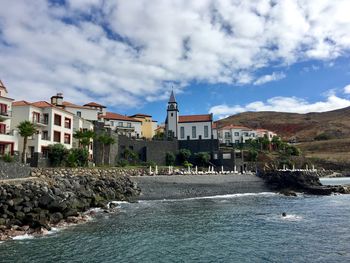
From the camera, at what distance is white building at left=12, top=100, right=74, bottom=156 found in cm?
4837

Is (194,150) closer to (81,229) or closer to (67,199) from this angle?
(67,199)

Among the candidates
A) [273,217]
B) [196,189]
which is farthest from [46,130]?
[273,217]

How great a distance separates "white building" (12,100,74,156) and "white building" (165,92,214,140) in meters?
33.6

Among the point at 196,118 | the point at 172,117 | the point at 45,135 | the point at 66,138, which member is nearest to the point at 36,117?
the point at 45,135

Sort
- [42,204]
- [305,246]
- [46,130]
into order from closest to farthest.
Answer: [305,246]
[42,204]
[46,130]

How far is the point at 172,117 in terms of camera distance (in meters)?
89.2

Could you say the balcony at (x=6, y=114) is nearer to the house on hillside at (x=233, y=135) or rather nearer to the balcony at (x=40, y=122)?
the balcony at (x=40, y=122)

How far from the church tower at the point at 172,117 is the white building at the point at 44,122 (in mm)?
34805

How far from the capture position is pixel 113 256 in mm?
16438

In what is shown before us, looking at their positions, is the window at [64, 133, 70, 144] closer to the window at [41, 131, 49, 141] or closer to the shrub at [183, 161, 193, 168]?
the window at [41, 131, 49, 141]

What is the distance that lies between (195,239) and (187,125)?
6814 cm

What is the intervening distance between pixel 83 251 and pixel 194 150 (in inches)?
2609

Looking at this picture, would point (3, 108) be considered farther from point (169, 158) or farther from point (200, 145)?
point (200, 145)

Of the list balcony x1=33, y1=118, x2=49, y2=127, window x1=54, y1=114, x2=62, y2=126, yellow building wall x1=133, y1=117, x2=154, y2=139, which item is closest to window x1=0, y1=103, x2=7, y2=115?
balcony x1=33, y1=118, x2=49, y2=127
